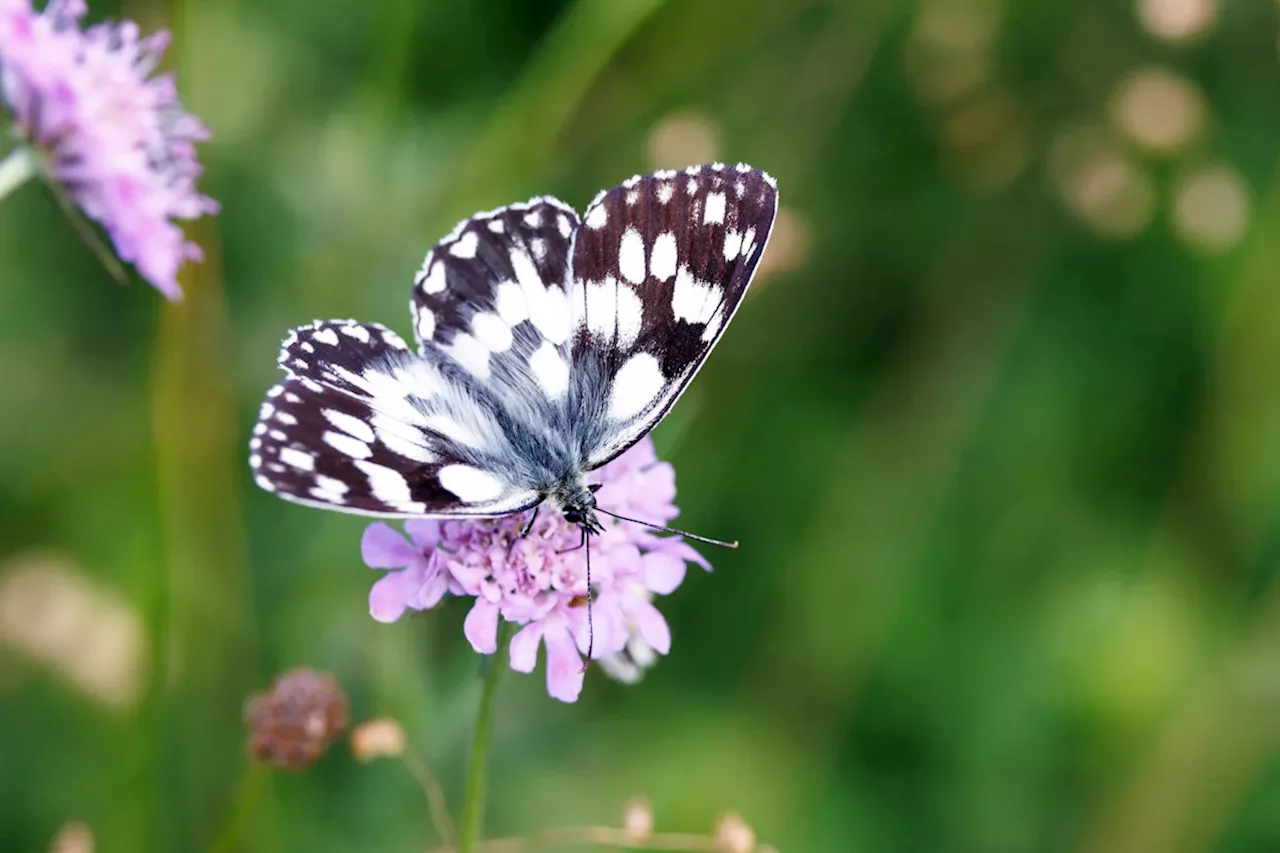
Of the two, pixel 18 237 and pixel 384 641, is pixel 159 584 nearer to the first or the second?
pixel 384 641

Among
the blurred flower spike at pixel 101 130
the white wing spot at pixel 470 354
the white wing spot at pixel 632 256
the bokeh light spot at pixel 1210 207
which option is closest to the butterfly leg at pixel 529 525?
the white wing spot at pixel 470 354

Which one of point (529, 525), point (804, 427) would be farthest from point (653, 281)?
point (804, 427)

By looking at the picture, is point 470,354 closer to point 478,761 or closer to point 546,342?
point 546,342

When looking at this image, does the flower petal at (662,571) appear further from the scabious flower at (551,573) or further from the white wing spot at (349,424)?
the white wing spot at (349,424)

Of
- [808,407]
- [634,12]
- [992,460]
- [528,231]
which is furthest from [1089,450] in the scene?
[528,231]

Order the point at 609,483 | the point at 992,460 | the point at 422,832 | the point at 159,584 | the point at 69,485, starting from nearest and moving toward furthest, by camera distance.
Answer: the point at 609,483 < the point at 159,584 < the point at 422,832 < the point at 69,485 < the point at 992,460
